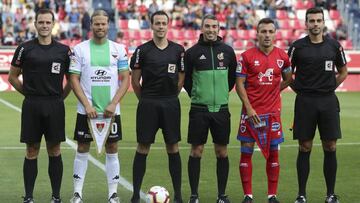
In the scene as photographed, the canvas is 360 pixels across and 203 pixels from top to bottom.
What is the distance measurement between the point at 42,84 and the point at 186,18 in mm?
25985

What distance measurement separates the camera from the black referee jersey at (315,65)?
408 inches

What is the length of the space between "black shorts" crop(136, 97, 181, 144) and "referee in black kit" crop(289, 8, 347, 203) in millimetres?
1405

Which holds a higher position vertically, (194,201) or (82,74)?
(82,74)

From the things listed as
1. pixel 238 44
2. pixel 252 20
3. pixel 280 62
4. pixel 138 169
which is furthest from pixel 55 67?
pixel 252 20

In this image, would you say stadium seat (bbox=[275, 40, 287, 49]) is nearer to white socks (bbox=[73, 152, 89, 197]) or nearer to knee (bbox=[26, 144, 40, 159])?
white socks (bbox=[73, 152, 89, 197])

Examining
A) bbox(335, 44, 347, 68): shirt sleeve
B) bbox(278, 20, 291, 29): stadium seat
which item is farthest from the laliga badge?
bbox(278, 20, 291, 29): stadium seat

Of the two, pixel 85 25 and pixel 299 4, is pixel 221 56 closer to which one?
pixel 85 25

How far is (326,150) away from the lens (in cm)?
1059

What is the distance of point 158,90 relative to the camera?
10227mm

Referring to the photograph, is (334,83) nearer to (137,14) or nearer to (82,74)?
(82,74)

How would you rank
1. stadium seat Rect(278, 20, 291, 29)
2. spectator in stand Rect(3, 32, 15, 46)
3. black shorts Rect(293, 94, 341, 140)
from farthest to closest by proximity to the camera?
stadium seat Rect(278, 20, 291, 29) → spectator in stand Rect(3, 32, 15, 46) → black shorts Rect(293, 94, 341, 140)

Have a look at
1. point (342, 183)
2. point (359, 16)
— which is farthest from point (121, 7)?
point (342, 183)

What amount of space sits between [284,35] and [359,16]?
3.53m

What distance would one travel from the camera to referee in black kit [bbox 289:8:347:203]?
10.4m
